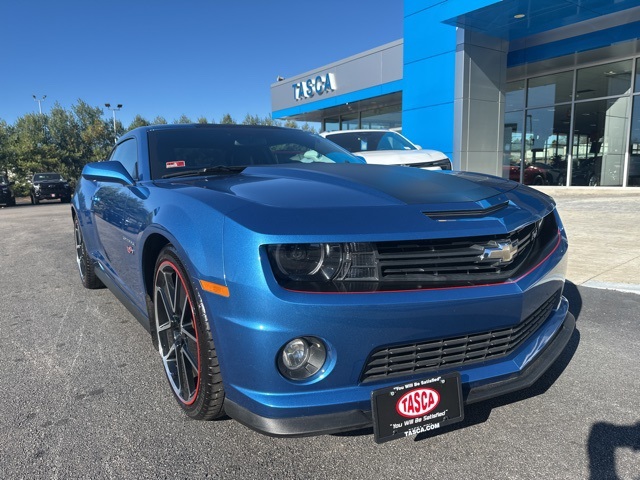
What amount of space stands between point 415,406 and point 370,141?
737 centimetres

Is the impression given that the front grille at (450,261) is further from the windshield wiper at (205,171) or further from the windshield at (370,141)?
the windshield at (370,141)

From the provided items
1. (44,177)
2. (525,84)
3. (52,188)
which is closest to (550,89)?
(525,84)

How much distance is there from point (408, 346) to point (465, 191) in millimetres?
848

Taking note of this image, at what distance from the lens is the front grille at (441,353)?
5.43 ft

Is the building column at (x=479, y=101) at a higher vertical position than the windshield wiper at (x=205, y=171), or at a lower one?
higher

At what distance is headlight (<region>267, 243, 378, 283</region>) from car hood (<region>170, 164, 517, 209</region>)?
18 centimetres

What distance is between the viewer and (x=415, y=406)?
165 cm

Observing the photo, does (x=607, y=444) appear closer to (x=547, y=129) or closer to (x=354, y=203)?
(x=354, y=203)

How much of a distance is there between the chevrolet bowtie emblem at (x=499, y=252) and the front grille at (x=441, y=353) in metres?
0.29

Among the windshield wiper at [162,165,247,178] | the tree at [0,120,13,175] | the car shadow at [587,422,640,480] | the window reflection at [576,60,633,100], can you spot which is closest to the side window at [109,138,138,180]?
the windshield wiper at [162,165,247,178]

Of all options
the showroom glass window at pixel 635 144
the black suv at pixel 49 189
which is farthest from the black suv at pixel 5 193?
the showroom glass window at pixel 635 144

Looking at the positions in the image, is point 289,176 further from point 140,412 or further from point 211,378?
point 140,412

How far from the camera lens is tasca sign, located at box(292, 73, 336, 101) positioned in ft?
61.3

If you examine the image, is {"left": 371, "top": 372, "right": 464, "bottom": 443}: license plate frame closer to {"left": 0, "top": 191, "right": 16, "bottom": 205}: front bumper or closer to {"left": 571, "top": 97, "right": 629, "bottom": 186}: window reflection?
{"left": 571, "top": 97, "right": 629, "bottom": 186}: window reflection
